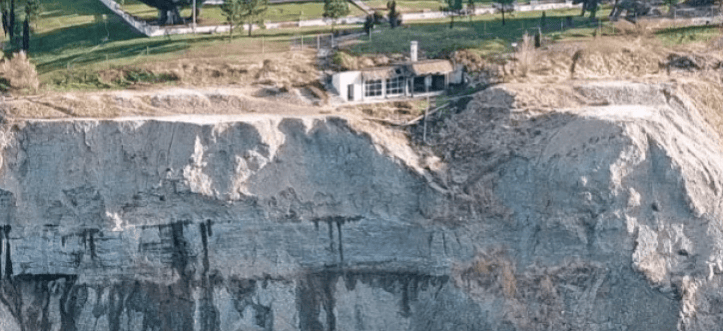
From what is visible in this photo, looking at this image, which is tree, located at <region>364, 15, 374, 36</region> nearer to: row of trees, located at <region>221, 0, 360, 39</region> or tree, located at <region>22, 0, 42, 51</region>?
row of trees, located at <region>221, 0, 360, 39</region>

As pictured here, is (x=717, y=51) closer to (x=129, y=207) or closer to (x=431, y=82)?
(x=431, y=82)

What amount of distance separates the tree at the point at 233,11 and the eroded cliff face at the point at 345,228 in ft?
33.5

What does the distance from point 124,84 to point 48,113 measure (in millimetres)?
4505

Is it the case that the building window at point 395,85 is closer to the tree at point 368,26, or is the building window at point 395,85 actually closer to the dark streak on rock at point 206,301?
the tree at point 368,26


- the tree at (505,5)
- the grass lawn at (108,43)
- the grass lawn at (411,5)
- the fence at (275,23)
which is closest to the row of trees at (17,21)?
the grass lawn at (108,43)


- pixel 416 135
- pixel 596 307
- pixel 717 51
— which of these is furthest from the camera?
pixel 717 51

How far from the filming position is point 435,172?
69.6 metres

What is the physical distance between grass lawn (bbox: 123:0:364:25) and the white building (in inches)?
377

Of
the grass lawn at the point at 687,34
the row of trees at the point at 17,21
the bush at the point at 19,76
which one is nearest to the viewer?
the bush at the point at 19,76

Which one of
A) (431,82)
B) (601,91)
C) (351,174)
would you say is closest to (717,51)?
(601,91)

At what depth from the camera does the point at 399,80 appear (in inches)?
2928

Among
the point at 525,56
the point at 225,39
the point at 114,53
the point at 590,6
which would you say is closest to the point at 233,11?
the point at 225,39

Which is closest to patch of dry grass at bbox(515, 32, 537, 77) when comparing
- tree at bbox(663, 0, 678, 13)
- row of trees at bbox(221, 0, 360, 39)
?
row of trees at bbox(221, 0, 360, 39)

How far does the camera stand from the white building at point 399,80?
7344 cm
